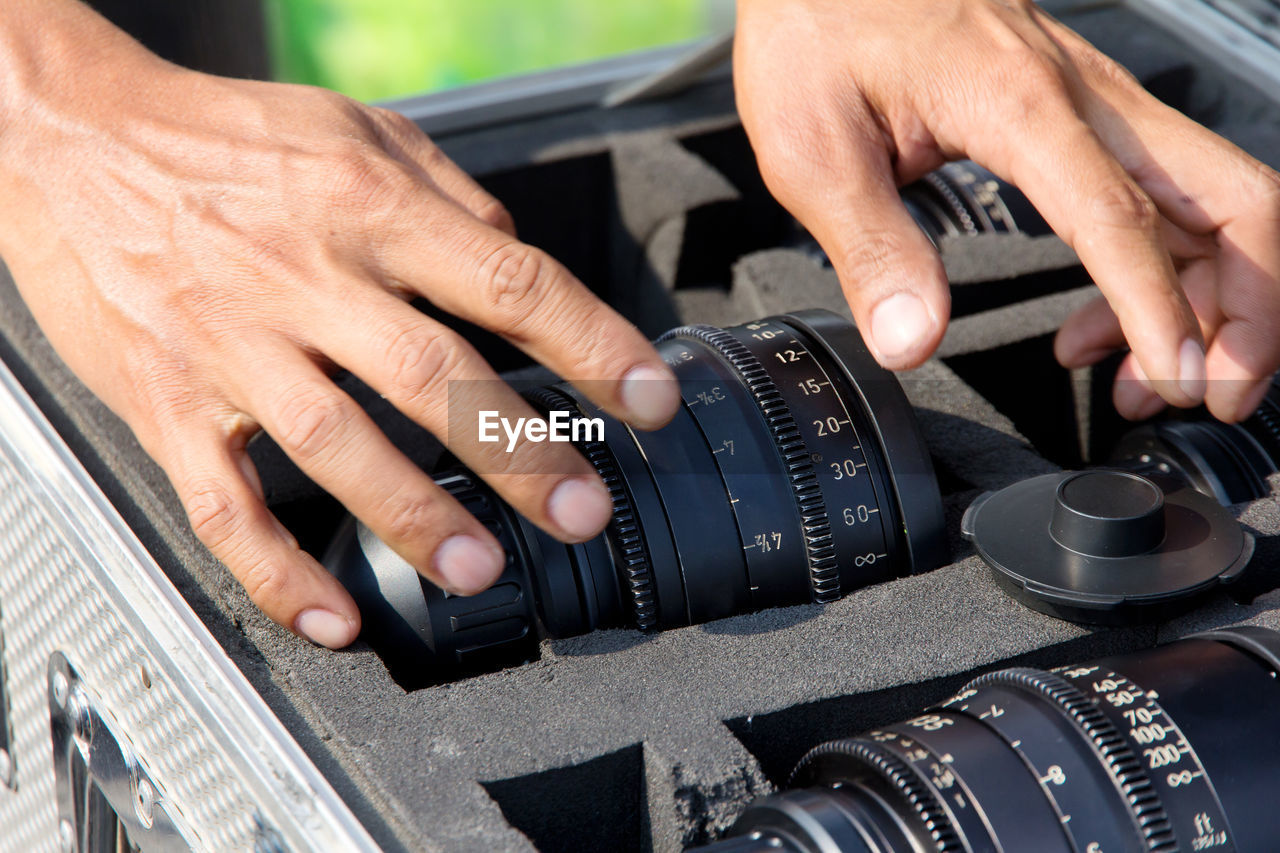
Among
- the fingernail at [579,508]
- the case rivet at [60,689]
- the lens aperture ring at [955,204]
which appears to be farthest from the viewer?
the lens aperture ring at [955,204]

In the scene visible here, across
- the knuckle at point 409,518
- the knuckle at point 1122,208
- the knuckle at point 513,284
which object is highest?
the knuckle at point 1122,208

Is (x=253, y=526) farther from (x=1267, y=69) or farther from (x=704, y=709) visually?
(x=1267, y=69)

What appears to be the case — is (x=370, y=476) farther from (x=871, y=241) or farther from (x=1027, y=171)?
(x=1027, y=171)

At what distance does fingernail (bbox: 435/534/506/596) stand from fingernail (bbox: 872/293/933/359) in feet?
0.90

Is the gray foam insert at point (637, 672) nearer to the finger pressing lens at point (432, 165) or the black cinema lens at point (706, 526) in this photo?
the black cinema lens at point (706, 526)

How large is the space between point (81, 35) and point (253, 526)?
0.48 m

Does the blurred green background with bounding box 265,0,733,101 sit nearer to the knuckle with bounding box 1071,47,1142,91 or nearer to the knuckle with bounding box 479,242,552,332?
the knuckle with bounding box 1071,47,1142,91

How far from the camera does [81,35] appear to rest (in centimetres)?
99

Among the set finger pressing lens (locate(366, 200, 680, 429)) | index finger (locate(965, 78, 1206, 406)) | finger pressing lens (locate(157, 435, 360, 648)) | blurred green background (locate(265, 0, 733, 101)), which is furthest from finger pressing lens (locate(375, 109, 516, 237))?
blurred green background (locate(265, 0, 733, 101))

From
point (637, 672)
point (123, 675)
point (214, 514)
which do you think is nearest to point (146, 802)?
point (123, 675)

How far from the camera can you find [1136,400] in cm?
103

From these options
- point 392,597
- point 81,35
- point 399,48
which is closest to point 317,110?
point 81,35

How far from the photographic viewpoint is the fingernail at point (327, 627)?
2.48 feet

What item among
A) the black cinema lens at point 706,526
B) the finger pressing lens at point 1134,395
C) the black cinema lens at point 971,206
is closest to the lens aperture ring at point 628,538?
the black cinema lens at point 706,526
